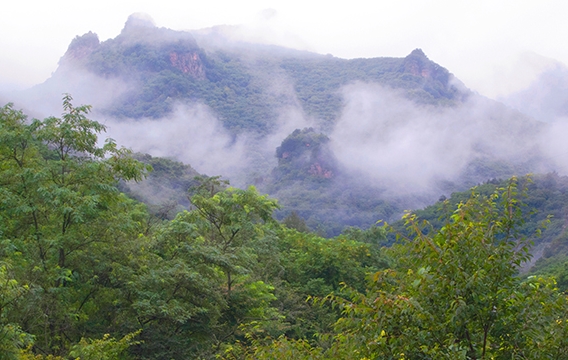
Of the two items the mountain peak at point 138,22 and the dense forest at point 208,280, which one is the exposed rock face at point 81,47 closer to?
the mountain peak at point 138,22

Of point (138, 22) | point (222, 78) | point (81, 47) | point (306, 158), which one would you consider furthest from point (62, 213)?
point (138, 22)

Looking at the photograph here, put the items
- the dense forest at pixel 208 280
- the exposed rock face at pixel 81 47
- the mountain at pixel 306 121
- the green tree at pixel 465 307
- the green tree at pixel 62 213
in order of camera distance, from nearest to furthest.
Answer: the green tree at pixel 465 307
the dense forest at pixel 208 280
the green tree at pixel 62 213
the mountain at pixel 306 121
the exposed rock face at pixel 81 47

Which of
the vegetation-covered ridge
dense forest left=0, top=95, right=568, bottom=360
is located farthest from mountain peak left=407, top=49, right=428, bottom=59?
dense forest left=0, top=95, right=568, bottom=360

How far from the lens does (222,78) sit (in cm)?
16962

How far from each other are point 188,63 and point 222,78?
14.2 m

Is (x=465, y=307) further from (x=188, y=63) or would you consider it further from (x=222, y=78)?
(x=222, y=78)

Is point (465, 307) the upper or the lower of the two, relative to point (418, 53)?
upper

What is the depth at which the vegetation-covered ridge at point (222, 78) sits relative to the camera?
506ft

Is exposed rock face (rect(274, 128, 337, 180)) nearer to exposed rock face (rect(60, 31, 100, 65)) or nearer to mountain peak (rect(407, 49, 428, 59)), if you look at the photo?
mountain peak (rect(407, 49, 428, 59))

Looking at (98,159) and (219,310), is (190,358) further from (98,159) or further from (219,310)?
(98,159)

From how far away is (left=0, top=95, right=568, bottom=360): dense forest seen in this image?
16.0ft

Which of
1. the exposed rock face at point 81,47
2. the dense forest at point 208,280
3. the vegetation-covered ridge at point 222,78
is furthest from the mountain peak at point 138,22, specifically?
the dense forest at point 208,280

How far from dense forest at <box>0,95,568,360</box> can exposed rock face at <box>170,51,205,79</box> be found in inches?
5684

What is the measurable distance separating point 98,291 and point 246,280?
428cm
